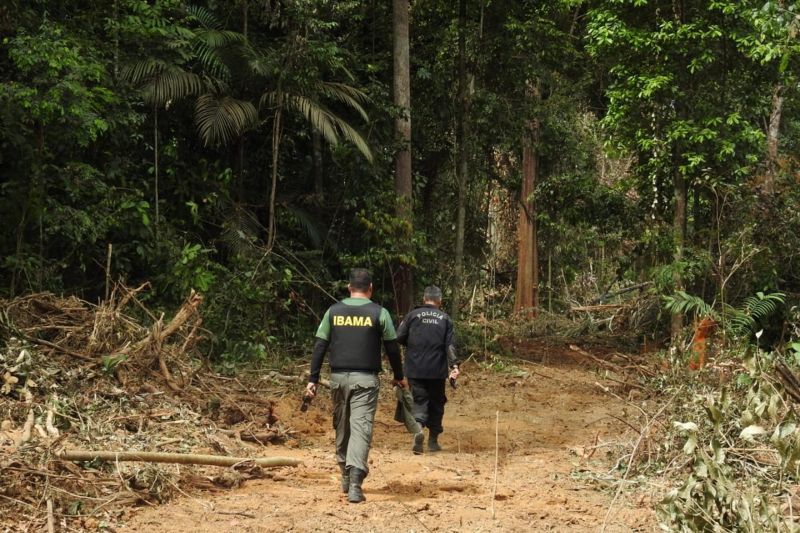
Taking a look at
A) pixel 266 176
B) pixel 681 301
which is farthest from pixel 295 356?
pixel 681 301

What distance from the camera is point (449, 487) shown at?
8547mm

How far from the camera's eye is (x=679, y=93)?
15.9 meters

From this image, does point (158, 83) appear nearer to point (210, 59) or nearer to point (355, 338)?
point (210, 59)

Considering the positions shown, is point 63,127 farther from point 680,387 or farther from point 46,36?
point 680,387

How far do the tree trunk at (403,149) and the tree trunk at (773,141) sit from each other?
252 inches

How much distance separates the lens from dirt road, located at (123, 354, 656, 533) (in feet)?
23.4

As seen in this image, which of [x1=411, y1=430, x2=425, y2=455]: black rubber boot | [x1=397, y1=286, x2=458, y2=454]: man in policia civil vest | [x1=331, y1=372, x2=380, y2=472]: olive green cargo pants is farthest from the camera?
[x1=397, y1=286, x2=458, y2=454]: man in policia civil vest

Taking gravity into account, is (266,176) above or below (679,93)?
below

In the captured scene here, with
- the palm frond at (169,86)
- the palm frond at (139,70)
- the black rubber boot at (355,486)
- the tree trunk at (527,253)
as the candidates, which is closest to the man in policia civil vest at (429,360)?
the black rubber boot at (355,486)

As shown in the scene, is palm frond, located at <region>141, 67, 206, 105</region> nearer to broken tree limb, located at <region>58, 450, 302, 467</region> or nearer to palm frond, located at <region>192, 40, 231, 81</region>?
palm frond, located at <region>192, 40, 231, 81</region>

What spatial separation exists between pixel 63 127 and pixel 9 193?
1.23 meters

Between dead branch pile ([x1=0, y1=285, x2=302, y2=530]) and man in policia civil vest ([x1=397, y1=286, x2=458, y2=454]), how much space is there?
1.60 metres

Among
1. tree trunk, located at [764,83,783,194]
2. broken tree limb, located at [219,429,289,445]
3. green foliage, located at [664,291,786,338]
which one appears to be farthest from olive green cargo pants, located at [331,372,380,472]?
tree trunk, located at [764,83,783,194]

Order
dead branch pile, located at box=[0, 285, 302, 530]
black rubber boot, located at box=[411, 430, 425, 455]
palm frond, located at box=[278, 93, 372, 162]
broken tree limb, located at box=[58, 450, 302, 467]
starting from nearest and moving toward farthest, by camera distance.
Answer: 1. dead branch pile, located at box=[0, 285, 302, 530]
2. broken tree limb, located at box=[58, 450, 302, 467]
3. black rubber boot, located at box=[411, 430, 425, 455]
4. palm frond, located at box=[278, 93, 372, 162]
